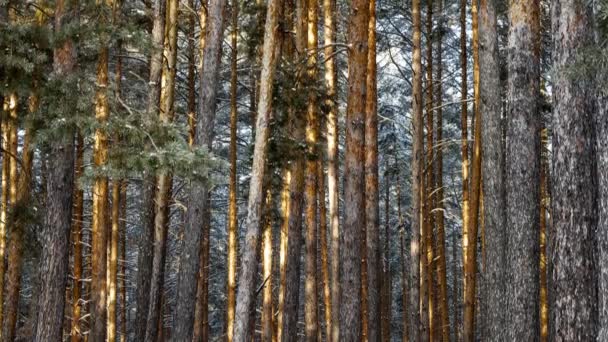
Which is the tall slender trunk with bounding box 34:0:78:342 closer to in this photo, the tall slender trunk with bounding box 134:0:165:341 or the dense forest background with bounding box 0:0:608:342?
the dense forest background with bounding box 0:0:608:342

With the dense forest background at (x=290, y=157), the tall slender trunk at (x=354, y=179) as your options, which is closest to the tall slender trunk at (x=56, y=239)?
the dense forest background at (x=290, y=157)

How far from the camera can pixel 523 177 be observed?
831 centimetres

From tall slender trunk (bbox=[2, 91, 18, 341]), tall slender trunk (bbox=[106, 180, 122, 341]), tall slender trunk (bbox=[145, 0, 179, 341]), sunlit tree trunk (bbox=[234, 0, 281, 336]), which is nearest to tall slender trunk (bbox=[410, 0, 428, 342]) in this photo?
tall slender trunk (bbox=[145, 0, 179, 341])

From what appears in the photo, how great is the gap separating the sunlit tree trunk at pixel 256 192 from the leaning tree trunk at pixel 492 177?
12.2ft

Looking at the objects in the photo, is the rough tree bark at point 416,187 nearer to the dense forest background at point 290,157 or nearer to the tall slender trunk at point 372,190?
the dense forest background at point 290,157

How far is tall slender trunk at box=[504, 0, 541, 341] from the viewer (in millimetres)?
8312

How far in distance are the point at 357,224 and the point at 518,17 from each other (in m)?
3.76

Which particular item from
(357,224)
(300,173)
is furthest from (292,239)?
(357,224)

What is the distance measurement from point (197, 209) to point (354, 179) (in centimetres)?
253

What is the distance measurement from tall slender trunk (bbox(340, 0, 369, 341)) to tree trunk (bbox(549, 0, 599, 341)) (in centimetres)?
320

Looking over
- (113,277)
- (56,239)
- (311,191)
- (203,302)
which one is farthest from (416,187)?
(203,302)

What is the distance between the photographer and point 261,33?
42.0 feet

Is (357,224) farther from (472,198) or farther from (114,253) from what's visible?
(114,253)

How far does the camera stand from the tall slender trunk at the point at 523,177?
8312 mm
